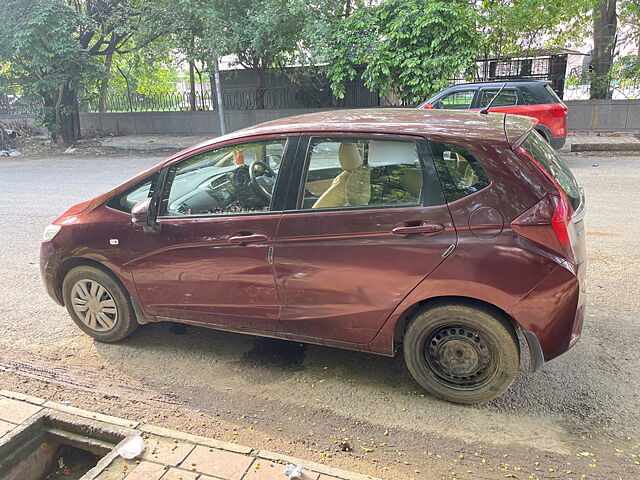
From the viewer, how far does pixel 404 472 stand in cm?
264

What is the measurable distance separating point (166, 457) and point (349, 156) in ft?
6.74

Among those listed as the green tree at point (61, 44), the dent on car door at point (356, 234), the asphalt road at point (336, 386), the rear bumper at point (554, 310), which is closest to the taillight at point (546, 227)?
the rear bumper at point (554, 310)

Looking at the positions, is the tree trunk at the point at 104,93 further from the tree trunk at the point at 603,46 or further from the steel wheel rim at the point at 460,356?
the steel wheel rim at the point at 460,356

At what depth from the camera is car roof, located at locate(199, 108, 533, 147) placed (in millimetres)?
3063

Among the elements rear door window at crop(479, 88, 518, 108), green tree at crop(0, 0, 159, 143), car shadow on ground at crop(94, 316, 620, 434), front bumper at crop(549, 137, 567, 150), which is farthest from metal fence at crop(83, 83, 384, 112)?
car shadow on ground at crop(94, 316, 620, 434)

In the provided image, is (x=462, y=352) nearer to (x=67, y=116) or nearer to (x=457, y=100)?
(x=457, y=100)

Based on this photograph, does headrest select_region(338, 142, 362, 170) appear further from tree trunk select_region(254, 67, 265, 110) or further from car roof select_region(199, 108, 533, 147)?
tree trunk select_region(254, 67, 265, 110)

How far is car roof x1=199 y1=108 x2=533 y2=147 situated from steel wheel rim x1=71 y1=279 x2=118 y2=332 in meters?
1.51

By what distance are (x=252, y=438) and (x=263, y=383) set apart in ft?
1.90

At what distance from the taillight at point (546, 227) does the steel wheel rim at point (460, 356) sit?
65 cm

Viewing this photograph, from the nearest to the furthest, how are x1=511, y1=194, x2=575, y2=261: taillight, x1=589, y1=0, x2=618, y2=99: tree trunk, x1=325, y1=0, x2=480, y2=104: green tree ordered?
x1=511, y1=194, x2=575, y2=261: taillight → x1=325, y1=0, x2=480, y2=104: green tree → x1=589, y1=0, x2=618, y2=99: tree trunk

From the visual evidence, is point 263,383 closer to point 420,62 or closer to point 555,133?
point 555,133

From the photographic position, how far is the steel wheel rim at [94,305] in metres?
3.97

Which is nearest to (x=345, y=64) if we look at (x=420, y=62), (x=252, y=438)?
(x=420, y=62)
